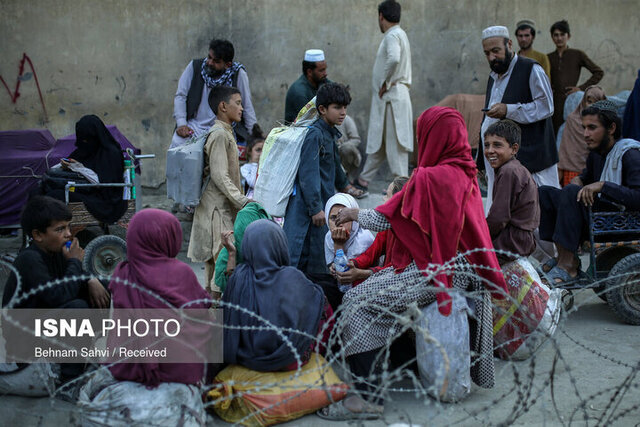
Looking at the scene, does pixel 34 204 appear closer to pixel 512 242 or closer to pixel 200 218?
pixel 200 218

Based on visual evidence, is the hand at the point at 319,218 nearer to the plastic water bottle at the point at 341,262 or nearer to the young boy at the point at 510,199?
the plastic water bottle at the point at 341,262

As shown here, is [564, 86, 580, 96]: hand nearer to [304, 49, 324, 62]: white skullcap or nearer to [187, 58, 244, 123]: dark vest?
[304, 49, 324, 62]: white skullcap

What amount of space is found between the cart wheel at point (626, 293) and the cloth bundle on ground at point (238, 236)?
99.3 inches

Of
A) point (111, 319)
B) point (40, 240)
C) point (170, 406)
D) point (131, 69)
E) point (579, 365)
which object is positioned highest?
point (131, 69)

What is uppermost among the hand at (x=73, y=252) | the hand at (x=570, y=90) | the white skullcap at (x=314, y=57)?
the white skullcap at (x=314, y=57)

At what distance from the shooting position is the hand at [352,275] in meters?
4.52

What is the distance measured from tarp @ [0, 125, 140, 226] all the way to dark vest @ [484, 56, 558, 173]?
3.50 meters

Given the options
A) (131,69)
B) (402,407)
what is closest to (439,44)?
(131,69)

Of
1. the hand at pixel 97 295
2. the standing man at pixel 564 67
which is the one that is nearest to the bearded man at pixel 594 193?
the hand at pixel 97 295

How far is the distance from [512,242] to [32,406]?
311 cm

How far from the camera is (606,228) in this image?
519cm

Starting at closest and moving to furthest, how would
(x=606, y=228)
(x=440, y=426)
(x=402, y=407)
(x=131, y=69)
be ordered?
(x=440, y=426) < (x=402, y=407) < (x=606, y=228) < (x=131, y=69)

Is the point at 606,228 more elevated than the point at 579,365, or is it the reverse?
the point at 606,228

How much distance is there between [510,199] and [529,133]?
1.34 m
